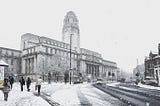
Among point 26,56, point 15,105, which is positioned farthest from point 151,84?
point 26,56

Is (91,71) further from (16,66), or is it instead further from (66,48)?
(16,66)

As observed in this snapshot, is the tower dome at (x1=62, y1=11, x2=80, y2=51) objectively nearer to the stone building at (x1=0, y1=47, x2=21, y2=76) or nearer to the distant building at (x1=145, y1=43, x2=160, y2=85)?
the stone building at (x1=0, y1=47, x2=21, y2=76)

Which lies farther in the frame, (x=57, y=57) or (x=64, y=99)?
(x=57, y=57)

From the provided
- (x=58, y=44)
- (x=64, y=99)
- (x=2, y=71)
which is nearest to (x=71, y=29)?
(x=58, y=44)

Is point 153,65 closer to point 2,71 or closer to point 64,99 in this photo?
point 2,71

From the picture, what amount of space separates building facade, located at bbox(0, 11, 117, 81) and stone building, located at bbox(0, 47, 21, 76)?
187 cm

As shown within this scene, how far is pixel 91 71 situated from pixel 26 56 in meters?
37.4

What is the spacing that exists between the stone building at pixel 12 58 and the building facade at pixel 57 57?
1.87 metres

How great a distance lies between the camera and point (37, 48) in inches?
3802

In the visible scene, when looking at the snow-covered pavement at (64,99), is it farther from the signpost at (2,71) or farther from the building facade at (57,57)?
the building facade at (57,57)

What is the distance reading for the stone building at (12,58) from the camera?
101 metres

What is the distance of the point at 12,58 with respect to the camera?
105000mm

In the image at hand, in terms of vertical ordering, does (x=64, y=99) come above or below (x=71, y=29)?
below

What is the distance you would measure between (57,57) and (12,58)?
20196 mm
